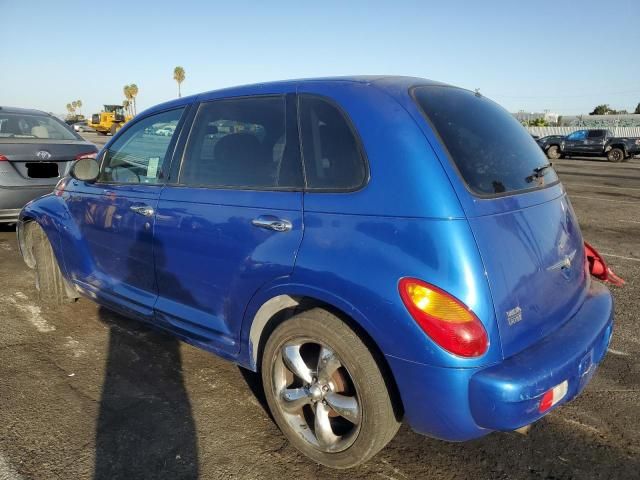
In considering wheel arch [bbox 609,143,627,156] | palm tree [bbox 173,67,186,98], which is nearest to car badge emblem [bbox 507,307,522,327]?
wheel arch [bbox 609,143,627,156]

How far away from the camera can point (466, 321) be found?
1.90 metres

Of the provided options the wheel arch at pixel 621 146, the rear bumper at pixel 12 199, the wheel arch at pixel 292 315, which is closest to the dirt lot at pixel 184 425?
the wheel arch at pixel 292 315

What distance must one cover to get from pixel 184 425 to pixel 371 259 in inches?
58.0

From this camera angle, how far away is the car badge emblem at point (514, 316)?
6.54ft

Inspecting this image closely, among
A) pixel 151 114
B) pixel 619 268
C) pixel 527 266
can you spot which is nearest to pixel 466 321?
pixel 527 266

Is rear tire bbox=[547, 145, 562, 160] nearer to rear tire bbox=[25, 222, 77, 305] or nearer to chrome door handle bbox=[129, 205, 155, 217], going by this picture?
rear tire bbox=[25, 222, 77, 305]

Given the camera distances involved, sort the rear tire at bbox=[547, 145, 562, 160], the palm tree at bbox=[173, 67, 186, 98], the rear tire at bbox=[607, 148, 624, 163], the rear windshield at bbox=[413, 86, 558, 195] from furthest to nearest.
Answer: the palm tree at bbox=[173, 67, 186, 98] → the rear tire at bbox=[547, 145, 562, 160] → the rear tire at bbox=[607, 148, 624, 163] → the rear windshield at bbox=[413, 86, 558, 195]

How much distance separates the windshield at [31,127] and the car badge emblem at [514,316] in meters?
6.41

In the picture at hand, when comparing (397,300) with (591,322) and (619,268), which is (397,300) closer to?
(591,322)

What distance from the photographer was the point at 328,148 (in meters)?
2.38

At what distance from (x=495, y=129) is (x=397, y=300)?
119cm

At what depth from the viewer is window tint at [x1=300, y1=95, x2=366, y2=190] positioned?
89.0 inches

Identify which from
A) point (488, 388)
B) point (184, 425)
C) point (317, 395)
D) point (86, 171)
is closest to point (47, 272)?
point (86, 171)

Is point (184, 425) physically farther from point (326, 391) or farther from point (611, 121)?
point (611, 121)
